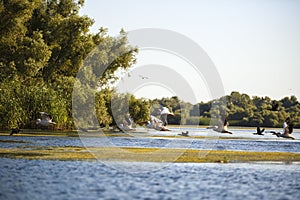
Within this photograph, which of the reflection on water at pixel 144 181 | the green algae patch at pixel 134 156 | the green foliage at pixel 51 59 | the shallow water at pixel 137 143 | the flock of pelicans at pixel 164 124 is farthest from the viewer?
the green foliage at pixel 51 59

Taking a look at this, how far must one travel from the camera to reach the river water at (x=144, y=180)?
18.8 m

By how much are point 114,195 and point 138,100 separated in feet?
191

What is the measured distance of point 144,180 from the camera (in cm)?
2219

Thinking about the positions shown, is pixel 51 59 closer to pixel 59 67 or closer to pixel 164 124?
pixel 59 67

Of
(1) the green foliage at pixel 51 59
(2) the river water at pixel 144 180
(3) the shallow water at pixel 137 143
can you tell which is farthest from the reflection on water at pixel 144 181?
(1) the green foliage at pixel 51 59

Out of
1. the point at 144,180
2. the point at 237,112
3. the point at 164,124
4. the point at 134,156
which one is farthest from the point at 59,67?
the point at 237,112

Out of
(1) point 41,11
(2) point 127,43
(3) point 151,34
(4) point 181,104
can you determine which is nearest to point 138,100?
(2) point 127,43

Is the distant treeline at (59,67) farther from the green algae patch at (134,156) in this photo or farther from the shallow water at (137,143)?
the green algae patch at (134,156)

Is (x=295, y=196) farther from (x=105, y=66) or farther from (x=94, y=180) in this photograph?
(x=105, y=66)

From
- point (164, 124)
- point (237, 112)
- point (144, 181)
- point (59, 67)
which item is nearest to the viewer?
point (144, 181)

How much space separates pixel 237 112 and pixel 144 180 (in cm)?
10153

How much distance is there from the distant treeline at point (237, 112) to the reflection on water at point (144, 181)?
86.3 metres

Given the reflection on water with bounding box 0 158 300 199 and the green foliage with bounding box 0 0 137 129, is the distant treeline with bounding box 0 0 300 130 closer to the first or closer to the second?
the green foliage with bounding box 0 0 137 129

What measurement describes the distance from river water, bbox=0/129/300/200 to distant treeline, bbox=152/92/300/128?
8603cm
